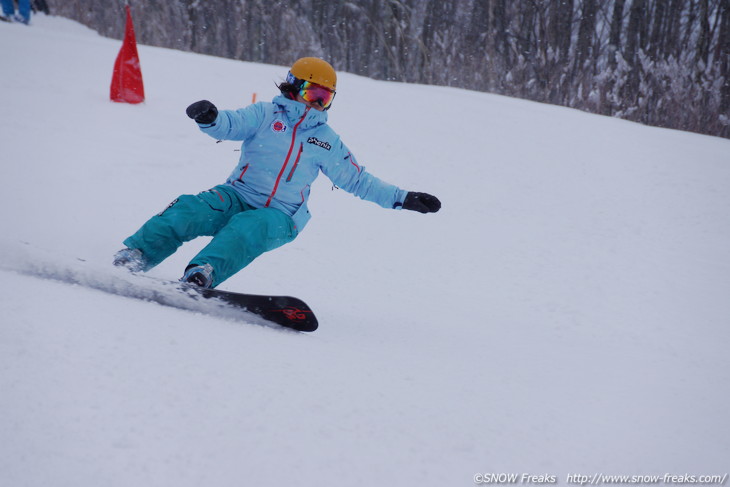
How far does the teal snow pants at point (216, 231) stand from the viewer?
8.70 ft

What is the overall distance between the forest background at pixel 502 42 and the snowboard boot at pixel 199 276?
7.64 meters

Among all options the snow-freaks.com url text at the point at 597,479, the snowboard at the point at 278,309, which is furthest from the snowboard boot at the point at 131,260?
the snow-freaks.com url text at the point at 597,479

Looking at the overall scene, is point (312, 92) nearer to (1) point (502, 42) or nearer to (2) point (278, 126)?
(2) point (278, 126)

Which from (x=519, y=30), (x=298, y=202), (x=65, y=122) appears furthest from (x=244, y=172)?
(x=519, y=30)

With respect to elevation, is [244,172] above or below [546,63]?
below

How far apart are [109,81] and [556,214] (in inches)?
210

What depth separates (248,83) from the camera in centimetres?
730

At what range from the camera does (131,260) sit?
2660 mm

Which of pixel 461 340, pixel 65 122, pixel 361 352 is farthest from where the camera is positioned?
pixel 65 122

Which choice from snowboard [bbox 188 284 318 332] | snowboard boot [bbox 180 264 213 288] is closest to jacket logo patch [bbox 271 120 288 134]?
snowboard boot [bbox 180 264 213 288]

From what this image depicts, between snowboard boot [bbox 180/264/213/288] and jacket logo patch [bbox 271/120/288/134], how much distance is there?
0.85 metres

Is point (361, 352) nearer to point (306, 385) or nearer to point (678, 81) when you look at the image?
point (306, 385)

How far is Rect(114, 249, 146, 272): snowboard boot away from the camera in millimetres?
2633

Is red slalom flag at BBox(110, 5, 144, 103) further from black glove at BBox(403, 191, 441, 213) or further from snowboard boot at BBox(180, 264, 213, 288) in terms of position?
snowboard boot at BBox(180, 264, 213, 288)
